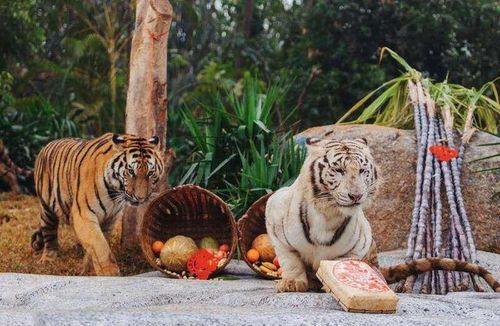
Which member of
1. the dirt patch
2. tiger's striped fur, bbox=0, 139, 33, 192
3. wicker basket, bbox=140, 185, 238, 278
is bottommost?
the dirt patch

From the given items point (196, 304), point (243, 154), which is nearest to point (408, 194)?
point (243, 154)

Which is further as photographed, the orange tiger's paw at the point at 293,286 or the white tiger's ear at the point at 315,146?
the orange tiger's paw at the point at 293,286

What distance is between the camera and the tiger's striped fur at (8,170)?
11262 millimetres

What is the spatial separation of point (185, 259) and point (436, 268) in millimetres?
2046

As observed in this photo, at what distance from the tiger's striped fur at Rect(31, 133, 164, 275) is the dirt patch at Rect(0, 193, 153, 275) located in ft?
1.97

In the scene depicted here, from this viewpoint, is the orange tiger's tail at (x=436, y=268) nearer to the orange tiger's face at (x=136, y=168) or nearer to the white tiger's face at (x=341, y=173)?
the white tiger's face at (x=341, y=173)

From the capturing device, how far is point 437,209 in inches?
219

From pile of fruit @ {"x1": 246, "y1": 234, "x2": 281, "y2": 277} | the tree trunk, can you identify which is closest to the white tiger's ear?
pile of fruit @ {"x1": 246, "y1": 234, "x2": 281, "y2": 277}

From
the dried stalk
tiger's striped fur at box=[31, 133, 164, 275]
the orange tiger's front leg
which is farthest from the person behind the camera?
the orange tiger's front leg

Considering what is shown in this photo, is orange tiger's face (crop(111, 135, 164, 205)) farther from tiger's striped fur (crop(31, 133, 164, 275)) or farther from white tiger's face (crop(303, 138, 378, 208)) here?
white tiger's face (crop(303, 138, 378, 208))

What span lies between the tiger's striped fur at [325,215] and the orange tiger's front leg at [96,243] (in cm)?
168

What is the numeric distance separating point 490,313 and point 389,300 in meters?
0.50

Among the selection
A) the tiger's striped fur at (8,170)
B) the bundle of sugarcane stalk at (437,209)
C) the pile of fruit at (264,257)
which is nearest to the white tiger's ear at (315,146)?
the bundle of sugarcane stalk at (437,209)

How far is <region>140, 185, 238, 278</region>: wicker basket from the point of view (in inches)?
241
